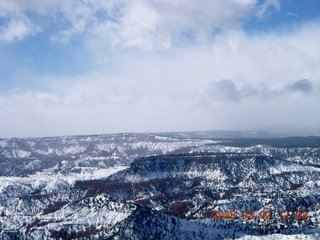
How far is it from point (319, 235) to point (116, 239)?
96.0 metres

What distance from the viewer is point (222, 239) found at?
19688cm

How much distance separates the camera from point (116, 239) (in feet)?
654

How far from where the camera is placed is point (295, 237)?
600 feet

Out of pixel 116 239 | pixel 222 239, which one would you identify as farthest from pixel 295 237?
pixel 116 239

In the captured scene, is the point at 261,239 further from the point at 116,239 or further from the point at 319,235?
the point at 116,239

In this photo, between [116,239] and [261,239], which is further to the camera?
[116,239]

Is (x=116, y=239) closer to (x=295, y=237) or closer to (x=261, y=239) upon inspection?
(x=261, y=239)

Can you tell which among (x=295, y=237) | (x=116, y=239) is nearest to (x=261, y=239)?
(x=295, y=237)

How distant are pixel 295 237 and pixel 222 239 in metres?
34.2

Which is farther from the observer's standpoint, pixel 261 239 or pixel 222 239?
pixel 222 239

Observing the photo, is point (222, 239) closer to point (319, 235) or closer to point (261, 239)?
point (261, 239)

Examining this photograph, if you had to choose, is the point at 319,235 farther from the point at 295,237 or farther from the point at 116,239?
the point at 116,239

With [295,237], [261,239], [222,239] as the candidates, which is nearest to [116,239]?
[222,239]

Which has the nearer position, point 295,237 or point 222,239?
point 295,237
